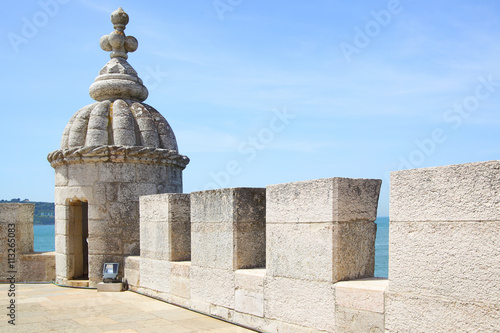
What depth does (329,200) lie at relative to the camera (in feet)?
12.6

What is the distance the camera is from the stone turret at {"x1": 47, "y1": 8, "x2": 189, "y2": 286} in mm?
7074

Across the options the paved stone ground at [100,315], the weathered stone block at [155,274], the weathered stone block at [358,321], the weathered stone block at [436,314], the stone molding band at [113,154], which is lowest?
the paved stone ground at [100,315]

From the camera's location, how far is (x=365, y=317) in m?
3.55

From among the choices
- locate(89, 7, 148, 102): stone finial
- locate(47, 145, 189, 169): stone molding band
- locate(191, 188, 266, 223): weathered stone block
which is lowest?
locate(191, 188, 266, 223): weathered stone block

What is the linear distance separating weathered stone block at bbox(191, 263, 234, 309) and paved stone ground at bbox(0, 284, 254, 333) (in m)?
0.19

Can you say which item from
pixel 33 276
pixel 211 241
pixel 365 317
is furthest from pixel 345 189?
pixel 33 276

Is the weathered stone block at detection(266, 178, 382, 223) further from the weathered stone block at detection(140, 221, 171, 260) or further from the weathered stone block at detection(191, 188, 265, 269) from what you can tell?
the weathered stone block at detection(140, 221, 171, 260)

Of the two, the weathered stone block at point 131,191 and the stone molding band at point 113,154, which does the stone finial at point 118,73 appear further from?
the weathered stone block at point 131,191

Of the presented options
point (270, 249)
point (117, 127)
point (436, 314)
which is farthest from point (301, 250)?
point (117, 127)

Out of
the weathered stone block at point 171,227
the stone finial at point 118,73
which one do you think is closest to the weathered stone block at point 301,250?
the weathered stone block at point 171,227

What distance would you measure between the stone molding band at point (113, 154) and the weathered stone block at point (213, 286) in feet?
7.47

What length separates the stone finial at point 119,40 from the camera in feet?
26.3

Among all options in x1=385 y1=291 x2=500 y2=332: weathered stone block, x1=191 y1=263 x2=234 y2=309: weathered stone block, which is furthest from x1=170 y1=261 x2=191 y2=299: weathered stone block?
x1=385 y1=291 x2=500 y2=332: weathered stone block

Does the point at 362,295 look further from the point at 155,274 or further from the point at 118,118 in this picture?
the point at 118,118
